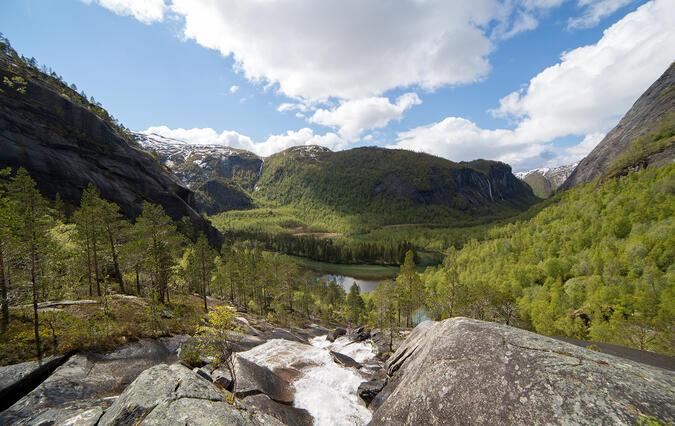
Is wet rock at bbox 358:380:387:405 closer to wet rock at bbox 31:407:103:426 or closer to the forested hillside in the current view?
wet rock at bbox 31:407:103:426

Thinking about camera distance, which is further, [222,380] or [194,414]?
[222,380]

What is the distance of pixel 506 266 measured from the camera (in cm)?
8119

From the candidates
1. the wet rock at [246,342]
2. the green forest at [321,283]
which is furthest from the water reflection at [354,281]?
the wet rock at [246,342]

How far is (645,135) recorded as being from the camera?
105m

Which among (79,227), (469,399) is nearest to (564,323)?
(469,399)

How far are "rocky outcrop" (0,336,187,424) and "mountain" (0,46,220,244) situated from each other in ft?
289

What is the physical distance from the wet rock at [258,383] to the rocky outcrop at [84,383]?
632 centimetres

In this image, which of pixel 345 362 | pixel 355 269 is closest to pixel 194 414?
pixel 345 362

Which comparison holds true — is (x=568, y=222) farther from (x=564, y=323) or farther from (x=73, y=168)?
(x=73, y=168)

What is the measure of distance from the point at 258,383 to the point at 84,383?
371 inches

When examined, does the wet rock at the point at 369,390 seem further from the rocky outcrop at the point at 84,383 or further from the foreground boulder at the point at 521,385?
the rocky outcrop at the point at 84,383

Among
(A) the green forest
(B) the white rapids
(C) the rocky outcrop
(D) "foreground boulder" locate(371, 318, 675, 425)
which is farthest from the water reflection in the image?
(D) "foreground boulder" locate(371, 318, 675, 425)

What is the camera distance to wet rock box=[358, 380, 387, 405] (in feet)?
59.6

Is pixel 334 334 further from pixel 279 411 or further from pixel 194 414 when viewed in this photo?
pixel 194 414
